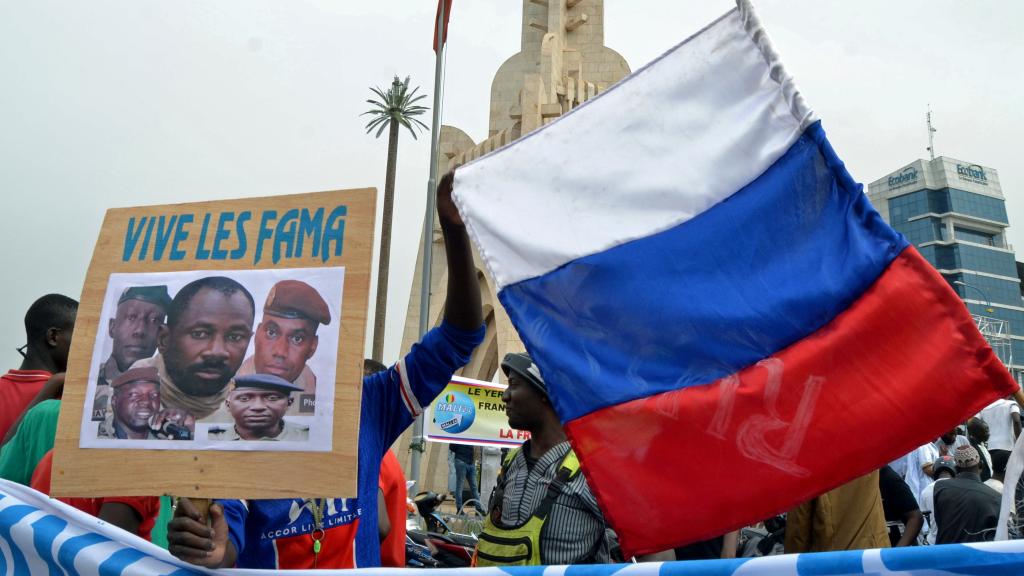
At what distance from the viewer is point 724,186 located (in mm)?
2742

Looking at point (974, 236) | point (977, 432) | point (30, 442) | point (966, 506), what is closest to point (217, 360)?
point (30, 442)

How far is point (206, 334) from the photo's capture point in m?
2.63

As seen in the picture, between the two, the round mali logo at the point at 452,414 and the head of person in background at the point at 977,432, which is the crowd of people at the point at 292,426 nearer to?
the head of person in background at the point at 977,432

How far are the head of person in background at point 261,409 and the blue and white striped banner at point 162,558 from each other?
0.40 m

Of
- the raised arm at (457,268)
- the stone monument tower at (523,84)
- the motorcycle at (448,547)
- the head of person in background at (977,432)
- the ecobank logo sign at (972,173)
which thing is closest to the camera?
the raised arm at (457,268)

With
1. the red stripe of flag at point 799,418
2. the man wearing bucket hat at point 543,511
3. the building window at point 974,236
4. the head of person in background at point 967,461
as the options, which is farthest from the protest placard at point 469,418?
the building window at point 974,236

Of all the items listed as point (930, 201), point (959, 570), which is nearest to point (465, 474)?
point (959, 570)

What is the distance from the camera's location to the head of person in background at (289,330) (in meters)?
2.57

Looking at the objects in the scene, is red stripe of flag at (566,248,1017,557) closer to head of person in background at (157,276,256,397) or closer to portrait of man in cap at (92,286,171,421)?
head of person in background at (157,276,256,397)

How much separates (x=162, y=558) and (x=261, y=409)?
1.87 ft

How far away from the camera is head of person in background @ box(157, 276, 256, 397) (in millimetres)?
2576

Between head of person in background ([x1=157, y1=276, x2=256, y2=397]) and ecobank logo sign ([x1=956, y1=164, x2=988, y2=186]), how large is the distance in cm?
11268

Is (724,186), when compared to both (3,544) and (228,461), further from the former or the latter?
(3,544)

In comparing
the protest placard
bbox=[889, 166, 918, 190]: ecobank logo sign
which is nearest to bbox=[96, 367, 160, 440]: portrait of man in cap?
the protest placard
